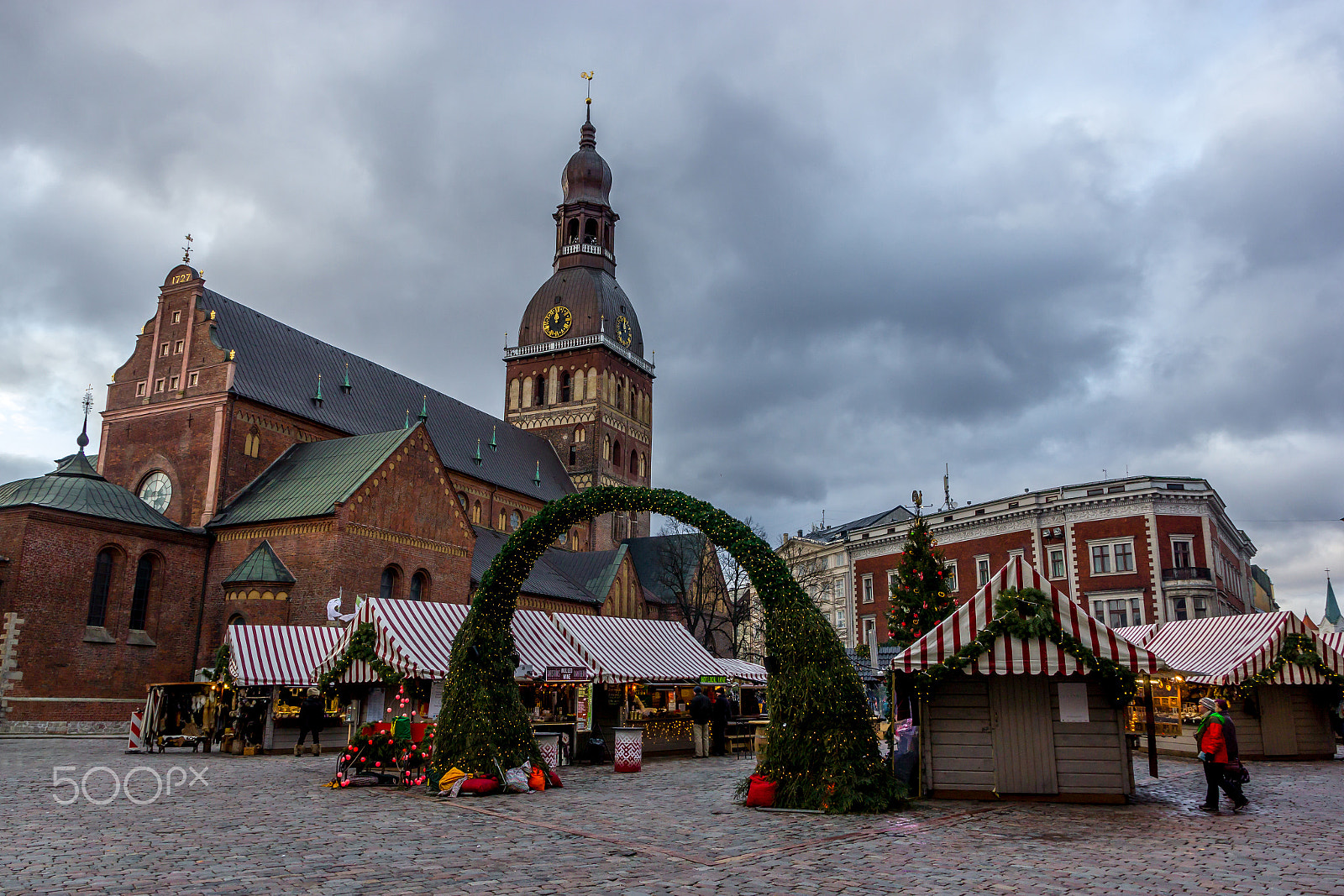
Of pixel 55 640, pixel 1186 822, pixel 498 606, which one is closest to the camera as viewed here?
pixel 1186 822

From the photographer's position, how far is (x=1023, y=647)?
528 inches

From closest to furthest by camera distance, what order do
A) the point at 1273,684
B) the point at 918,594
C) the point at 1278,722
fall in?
the point at 918,594 < the point at 1273,684 < the point at 1278,722

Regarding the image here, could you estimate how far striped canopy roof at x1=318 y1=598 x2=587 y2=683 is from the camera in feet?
67.6

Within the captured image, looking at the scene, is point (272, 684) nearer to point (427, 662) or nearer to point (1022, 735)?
point (427, 662)

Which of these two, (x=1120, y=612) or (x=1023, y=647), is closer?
(x=1023, y=647)

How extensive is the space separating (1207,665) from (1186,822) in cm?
1179

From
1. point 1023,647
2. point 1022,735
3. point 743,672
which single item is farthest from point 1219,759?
point 743,672

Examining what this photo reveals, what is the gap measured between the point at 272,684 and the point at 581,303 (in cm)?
4557

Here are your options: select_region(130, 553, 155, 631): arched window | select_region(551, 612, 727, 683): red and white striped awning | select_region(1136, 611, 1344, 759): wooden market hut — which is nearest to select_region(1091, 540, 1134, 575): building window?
select_region(1136, 611, 1344, 759): wooden market hut

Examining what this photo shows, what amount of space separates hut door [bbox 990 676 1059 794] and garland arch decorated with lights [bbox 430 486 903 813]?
1.82 metres

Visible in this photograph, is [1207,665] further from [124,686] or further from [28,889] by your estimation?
[124,686]

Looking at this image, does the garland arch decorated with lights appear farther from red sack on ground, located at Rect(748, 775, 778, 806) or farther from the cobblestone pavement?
the cobblestone pavement

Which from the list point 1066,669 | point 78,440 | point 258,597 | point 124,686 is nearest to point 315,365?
point 78,440

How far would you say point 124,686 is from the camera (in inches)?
1282
